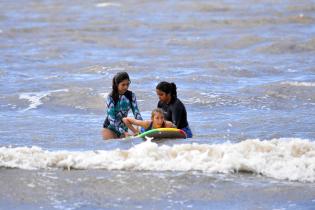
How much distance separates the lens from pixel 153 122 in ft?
39.7

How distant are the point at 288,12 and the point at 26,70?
49.2 feet

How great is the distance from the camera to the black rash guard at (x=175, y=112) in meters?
12.2

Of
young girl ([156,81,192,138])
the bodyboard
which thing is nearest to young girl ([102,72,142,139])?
young girl ([156,81,192,138])

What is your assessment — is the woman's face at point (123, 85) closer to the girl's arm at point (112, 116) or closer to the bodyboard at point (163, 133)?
the girl's arm at point (112, 116)

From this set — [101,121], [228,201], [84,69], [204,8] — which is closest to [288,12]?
[204,8]

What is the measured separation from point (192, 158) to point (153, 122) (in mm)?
1230

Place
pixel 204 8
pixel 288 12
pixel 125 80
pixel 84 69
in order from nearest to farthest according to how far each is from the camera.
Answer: pixel 125 80 < pixel 84 69 < pixel 288 12 < pixel 204 8

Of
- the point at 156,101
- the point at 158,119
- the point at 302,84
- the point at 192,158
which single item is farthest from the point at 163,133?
the point at 302,84

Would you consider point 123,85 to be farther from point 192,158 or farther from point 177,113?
point 192,158

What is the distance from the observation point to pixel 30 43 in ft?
97.6

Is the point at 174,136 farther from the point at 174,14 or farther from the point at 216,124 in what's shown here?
the point at 174,14

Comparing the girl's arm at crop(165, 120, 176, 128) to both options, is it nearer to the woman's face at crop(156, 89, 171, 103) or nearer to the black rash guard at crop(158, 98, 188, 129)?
the black rash guard at crop(158, 98, 188, 129)

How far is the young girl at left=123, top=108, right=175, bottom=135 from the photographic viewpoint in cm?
1201

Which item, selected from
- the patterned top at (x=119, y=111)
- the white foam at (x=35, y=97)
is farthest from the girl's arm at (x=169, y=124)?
the white foam at (x=35, y=97)
